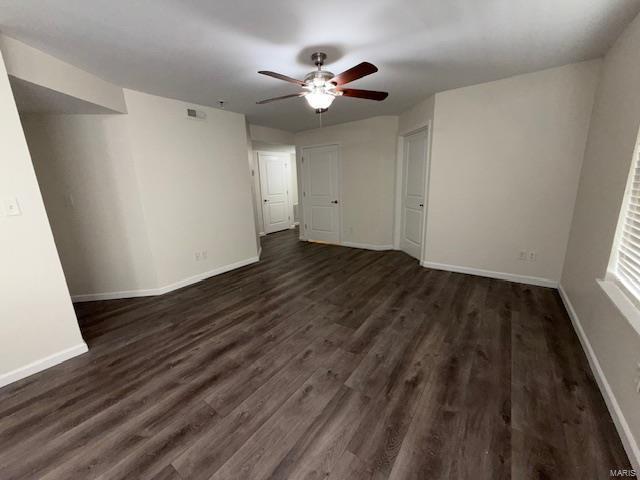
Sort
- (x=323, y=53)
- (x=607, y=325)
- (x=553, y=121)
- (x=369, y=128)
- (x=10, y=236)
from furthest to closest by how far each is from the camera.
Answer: (x=369, y=128)
(x=553, y=121)
(x=323, y=53)
(x=10, y=236)
(x=607, y=325)

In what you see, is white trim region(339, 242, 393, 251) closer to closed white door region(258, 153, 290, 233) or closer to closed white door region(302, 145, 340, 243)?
closed white door region(302, 145, 340, 243)

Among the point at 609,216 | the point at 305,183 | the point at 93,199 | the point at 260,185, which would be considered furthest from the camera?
the point at 260,185

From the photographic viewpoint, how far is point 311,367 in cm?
187

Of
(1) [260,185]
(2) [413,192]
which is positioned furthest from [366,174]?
(1) [260,185]

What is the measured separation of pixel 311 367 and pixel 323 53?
253 centimetres

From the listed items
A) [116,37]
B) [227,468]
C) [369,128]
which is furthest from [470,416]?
[369,128]

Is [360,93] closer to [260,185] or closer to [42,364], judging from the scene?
[42,364]

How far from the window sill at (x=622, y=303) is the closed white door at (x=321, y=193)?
12.9 feet

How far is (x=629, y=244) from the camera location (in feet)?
5.22

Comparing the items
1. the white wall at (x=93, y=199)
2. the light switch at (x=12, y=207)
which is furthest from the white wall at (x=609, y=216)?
the white wall at (x=93, y=199)

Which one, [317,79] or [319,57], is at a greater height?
[319,57]

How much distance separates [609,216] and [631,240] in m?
0.36

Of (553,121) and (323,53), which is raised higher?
(323,53)

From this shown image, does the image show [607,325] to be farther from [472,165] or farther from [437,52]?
[437,52]
